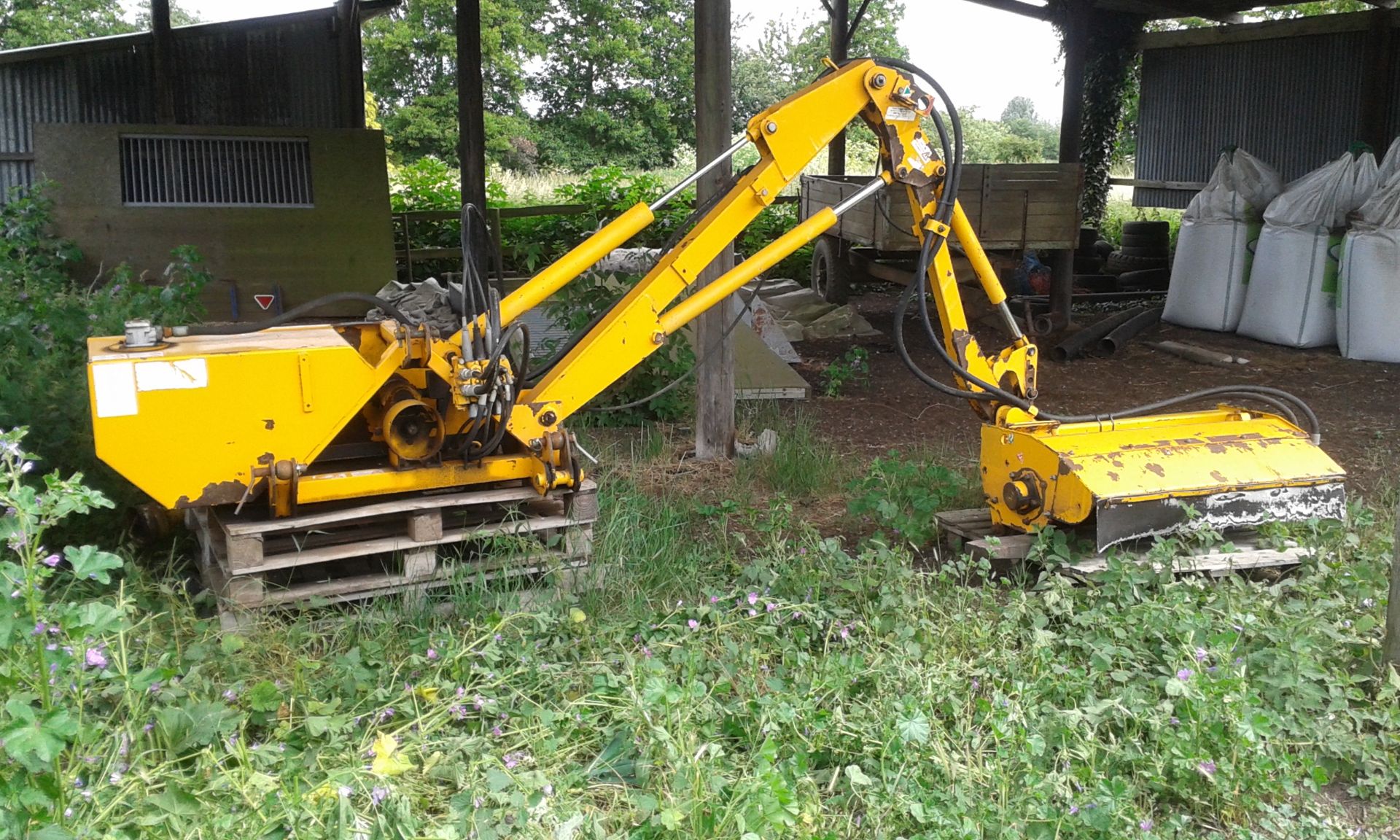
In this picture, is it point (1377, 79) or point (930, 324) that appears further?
point (1377, 79)

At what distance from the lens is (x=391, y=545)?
13.0 feet

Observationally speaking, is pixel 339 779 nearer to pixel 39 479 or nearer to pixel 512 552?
pixel 512 552

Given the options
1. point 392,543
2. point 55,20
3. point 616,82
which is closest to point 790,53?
point 616,82

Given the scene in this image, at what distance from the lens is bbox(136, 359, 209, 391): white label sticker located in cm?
353

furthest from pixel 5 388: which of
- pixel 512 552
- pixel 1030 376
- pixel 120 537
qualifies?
pixel 1030 376

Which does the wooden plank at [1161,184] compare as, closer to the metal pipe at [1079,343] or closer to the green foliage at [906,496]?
the metal pipe at [1079,343]

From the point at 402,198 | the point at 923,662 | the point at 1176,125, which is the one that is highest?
the point at 1176,125

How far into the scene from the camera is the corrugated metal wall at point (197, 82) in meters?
10.1

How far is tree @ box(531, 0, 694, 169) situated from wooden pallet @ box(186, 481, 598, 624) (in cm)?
2330

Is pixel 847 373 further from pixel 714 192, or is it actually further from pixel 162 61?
pixel 162 61

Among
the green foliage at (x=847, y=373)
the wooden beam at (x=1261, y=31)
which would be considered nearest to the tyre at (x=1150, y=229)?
the wooden beam at (x=1261, y=31)

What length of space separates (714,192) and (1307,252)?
605 centimetres

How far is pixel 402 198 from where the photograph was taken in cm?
1333

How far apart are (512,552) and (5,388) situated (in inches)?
75.7
